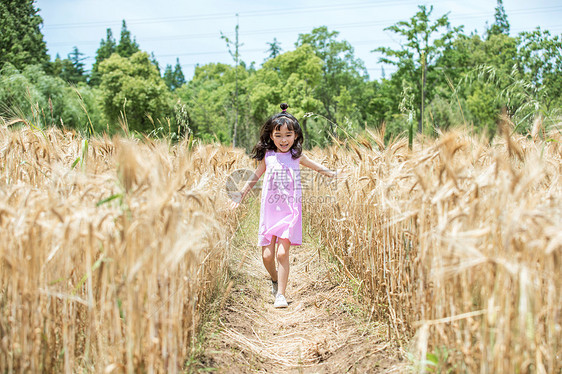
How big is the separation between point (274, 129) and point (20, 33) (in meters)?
28.9

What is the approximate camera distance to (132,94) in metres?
23.6

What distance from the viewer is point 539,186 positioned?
83.5 inches

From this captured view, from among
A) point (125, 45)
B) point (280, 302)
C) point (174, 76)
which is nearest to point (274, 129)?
point (280, 302)

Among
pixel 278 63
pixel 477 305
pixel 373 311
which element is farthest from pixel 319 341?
pixel 278 63

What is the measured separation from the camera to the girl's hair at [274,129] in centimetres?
331

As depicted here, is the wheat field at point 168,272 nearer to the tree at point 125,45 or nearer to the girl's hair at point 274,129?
the girl's hair at point 274,129

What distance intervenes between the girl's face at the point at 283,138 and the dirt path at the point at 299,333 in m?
1.02

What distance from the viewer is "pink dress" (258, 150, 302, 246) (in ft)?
10.4

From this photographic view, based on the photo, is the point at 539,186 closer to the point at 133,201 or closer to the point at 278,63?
the point at 133,201

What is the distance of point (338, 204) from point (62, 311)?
2406 millimetres

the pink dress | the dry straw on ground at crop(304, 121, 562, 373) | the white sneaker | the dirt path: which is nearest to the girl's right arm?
the pink dress

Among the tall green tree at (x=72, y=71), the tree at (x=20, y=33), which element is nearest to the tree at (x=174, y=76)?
the tall green tree at (x=72, y=71)

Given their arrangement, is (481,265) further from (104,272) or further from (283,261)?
(283,261)

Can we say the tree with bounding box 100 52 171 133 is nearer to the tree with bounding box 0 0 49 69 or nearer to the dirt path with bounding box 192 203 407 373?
the tree with bounding box 0 0 49 69
